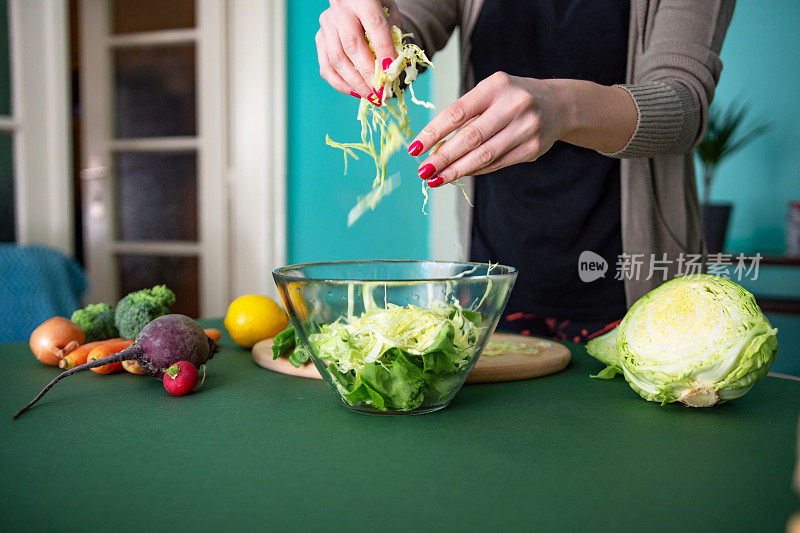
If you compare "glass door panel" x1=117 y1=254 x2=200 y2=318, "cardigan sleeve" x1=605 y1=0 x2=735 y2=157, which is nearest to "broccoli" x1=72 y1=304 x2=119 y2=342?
"cardigan sleeve" x1=605 y1=0 x2=735 y2=157

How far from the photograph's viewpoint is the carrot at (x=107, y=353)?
3.22 feet

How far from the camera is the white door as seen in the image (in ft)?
10.9

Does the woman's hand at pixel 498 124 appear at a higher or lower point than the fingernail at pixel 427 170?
higher

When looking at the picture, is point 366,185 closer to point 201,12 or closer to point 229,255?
point 229,255

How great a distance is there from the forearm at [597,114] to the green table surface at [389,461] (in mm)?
436

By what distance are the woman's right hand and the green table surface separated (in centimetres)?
54

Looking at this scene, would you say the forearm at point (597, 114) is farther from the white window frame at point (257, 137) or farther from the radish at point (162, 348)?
the white window frame at point (257, 137)

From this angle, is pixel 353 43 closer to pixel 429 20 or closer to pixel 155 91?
pixel 429 20

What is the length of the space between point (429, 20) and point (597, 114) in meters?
0.64

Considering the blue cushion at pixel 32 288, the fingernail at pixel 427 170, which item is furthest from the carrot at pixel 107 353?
the blue cushion at pixel 32 288

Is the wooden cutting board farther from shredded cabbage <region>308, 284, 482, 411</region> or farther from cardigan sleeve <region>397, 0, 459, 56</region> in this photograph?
cardigan sleeve <region>397, 0, 459, 56</region>

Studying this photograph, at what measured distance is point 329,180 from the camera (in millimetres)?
3205

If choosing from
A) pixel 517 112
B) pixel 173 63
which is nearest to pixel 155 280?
pixel 173 63

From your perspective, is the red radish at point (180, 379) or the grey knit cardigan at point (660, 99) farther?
the grey knit cardigan at point (660, 99)
